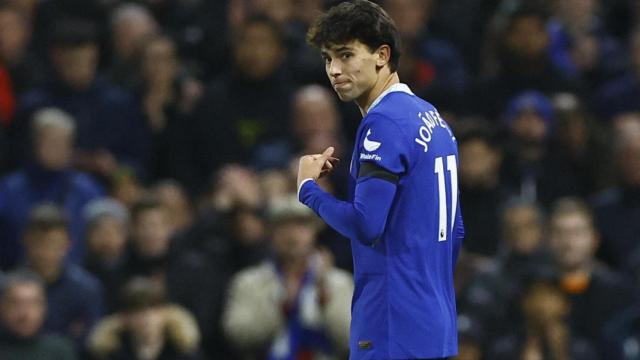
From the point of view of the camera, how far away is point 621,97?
36.1 ft

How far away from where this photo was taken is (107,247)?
9211 millimetres

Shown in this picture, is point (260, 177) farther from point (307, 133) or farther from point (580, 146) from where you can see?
point (580, 146)

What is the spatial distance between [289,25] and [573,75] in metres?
2.25

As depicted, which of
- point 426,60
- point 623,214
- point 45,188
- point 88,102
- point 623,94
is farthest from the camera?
point 426,60

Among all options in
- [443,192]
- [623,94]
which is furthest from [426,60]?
[443,192]

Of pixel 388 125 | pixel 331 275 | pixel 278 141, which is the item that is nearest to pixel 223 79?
pixel 278 141

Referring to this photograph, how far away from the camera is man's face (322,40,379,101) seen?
5000mm

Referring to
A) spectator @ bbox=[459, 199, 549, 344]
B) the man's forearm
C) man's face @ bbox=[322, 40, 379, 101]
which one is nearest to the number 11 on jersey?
the man's forearm

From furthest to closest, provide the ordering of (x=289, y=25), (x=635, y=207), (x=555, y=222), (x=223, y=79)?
1. (x=289, y=25)
2. (x=223, y=79)
3. (x=635, y=207)
4. (x=555, y=222)

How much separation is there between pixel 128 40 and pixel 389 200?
20.9 ft

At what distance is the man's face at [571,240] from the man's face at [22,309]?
321 cm

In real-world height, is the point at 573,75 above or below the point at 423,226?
above

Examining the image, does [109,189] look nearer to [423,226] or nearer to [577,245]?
[577,245]

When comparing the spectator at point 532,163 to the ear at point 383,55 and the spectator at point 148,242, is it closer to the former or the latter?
the spectator at point 148,242
